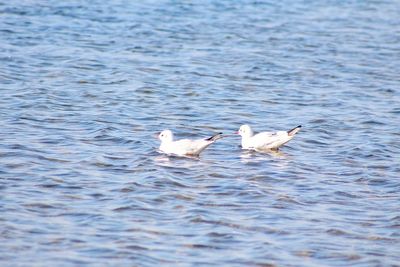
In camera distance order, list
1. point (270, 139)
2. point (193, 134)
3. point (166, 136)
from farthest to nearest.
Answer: point (193, 134)
point (270, 139)
point (166, 136)

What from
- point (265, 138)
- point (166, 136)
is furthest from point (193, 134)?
point (265, 138)

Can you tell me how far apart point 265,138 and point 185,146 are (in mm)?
1138

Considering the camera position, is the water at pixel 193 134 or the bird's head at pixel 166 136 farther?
the bird's head at pixel 166 136

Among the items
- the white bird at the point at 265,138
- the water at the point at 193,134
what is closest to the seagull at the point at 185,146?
the water at the point at 193,134

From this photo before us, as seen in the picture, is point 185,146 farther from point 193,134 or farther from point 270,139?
point 193,134

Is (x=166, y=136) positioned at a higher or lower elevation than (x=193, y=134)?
higher

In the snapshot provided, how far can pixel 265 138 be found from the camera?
1361cm

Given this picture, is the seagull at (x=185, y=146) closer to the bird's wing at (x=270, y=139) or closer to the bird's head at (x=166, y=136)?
the bird's head at (x=166, y=136)

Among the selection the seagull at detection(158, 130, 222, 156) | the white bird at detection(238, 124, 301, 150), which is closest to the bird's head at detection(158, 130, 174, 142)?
the seagull at detection(158, 130, 222, 156)

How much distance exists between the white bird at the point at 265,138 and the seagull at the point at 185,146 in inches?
26.2

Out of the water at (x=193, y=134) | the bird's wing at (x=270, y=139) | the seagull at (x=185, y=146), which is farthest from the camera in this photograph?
the bird's wing at (x=270, y=139)

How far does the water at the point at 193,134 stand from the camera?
955cm

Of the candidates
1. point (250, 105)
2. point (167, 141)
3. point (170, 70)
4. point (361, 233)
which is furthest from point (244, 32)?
point (361, 233)

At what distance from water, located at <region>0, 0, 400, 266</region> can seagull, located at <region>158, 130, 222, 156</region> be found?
5.6 inches
